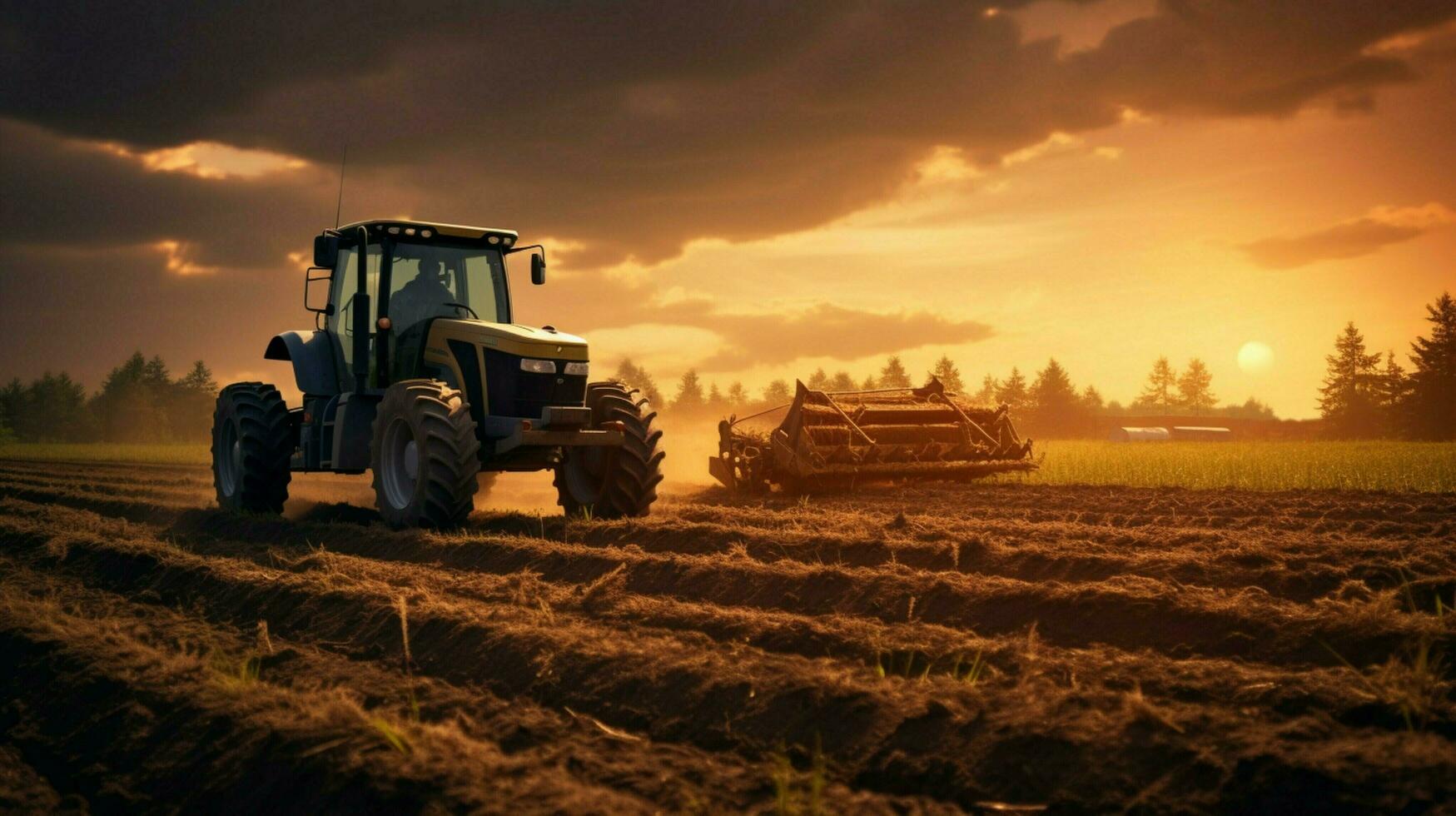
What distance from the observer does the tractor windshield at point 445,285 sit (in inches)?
446

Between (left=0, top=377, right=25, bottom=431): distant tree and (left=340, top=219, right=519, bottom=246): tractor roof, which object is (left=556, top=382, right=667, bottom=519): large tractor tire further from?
(left=0, top=377, right=25, bottom=431): distant tree

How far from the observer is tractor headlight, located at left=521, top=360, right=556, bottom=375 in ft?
34.5

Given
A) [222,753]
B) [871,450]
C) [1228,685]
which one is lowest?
[222,753]

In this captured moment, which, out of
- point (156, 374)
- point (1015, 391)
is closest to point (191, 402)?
point (156, 374)

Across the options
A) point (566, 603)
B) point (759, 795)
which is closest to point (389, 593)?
point (566, 603)

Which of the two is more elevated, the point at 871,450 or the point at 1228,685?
the point at 871,450

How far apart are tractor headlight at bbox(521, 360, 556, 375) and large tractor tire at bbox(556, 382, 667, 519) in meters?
0.73

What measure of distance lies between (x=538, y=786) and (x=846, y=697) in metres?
1.38

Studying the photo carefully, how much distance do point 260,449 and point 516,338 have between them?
13.2 feet

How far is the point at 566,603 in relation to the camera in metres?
6.70

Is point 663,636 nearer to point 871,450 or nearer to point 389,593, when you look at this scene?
point 389,593

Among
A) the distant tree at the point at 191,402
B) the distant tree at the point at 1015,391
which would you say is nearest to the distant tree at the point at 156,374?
the distant tree at the point at 191,402

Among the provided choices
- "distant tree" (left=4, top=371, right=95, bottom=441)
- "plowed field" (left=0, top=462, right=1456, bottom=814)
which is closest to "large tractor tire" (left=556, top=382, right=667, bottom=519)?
"plowed field" (left=0, top=462, right=1456, bottom=814)

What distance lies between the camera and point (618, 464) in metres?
Result: 11.0
